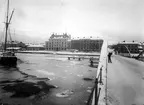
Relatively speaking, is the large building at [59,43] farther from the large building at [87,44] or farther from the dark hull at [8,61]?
the dark hull at [8,61]

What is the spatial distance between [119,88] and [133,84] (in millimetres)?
1078

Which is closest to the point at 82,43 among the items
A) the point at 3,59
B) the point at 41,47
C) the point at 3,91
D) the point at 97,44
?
the point at 97,44

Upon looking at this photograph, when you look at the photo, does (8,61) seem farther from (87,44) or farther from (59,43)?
(59,43)

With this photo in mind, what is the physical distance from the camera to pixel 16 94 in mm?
8508

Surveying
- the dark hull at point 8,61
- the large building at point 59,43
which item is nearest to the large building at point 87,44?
the large building at point 59,43

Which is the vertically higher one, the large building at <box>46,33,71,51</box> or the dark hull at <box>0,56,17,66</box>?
the large building at <box>46,33,71,51</box>

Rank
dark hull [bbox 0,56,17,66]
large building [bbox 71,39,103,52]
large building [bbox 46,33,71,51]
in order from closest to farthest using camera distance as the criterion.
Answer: dark hull [bbox 0,56,17,66] < large building [bbox 71,39,103,52] < large building [bbox 46,33,71,51]

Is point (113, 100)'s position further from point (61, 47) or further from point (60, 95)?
point (61, 47)

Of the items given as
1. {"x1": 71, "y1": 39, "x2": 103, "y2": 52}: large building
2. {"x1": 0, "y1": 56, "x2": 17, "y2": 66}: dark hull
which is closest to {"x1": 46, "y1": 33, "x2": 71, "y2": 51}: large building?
{"x1": 71, "y1": 39, "x2": 103, "y2": 52}: large building

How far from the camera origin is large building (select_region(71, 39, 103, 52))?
10819 centimetres

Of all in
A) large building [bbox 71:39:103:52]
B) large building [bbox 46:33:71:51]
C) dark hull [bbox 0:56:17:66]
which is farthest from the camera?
large building [bbox 46:33:71:51]

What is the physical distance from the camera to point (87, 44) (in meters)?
110

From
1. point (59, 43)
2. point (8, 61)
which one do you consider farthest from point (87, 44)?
point (8, 61)

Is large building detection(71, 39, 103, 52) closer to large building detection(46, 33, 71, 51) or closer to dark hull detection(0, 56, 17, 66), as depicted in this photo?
large building detection(46, 33, 71, 51)
